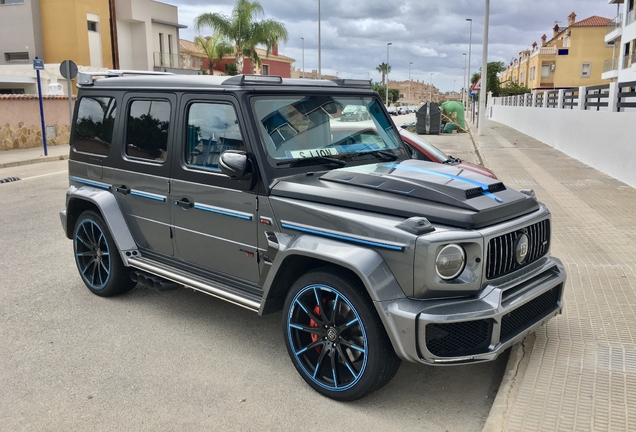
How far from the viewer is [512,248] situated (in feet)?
11.6

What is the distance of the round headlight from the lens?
125 inches

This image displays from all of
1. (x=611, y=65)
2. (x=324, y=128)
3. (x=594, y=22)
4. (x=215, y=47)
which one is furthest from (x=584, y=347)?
(x=594, y=22)

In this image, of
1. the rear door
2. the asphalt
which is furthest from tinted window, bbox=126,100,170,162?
the asphalt

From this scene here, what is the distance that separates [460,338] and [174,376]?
1936 millimetres

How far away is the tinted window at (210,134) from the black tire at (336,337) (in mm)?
1160

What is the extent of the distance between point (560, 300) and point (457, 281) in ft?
3.61

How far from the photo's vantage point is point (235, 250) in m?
4.19

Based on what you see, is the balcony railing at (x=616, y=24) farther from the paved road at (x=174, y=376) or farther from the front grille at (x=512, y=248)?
the paved road at (x=174, y=376)

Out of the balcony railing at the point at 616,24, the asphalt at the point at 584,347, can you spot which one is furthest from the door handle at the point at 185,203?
the balcony railing at the point at 616,24

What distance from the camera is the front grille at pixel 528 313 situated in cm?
340

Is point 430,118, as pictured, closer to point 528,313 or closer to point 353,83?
point 353,83

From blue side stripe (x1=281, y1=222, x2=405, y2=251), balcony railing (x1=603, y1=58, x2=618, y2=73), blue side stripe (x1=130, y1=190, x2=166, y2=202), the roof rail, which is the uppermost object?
→ balcony railing (x1=603, y1=58, x2=618, y2=73)

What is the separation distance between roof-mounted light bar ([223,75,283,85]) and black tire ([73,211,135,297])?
1.94 m

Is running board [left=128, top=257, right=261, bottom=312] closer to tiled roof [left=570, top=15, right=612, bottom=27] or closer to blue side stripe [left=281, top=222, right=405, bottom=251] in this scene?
blue side stripe [left=281, top=222, right=405, bottom=251]
